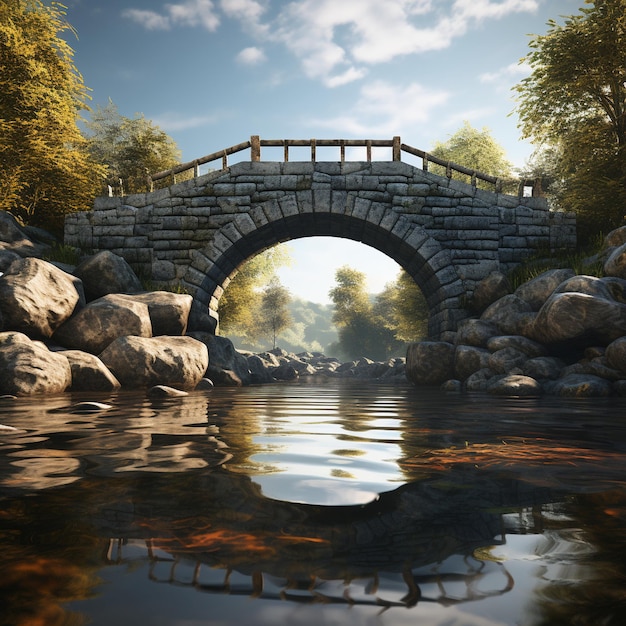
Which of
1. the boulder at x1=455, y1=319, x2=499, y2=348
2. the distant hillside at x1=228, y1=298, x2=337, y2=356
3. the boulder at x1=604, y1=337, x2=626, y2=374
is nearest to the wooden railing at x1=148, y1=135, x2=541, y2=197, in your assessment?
the boulder at x1=455, y1=319, x2=499, y2=348

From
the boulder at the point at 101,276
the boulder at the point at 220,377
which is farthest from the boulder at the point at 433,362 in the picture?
the boulder at the point at 101,276

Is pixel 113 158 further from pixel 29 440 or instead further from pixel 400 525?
pixel 400 525

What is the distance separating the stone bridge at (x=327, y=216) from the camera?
39.4 ft

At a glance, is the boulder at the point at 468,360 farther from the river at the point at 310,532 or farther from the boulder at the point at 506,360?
the river at the point at 310,532

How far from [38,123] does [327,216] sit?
7217 millimetres

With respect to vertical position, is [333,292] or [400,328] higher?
[333,292]

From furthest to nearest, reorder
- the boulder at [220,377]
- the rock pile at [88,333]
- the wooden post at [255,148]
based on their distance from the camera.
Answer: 1. the wooden post at [255,148]
2. the boulder at [220,377]
3. the rock pile at [88,333]

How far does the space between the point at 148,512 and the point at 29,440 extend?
5.49 ft

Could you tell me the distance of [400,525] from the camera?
4.45 feet

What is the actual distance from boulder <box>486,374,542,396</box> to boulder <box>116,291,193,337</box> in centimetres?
561

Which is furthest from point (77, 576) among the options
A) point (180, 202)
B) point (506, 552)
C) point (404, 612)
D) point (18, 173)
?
point (18, 173)

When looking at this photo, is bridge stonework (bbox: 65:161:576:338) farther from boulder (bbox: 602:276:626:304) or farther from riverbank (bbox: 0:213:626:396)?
boulder (bbox: 602:276:626:304)

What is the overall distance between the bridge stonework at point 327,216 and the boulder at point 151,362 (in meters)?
3.73

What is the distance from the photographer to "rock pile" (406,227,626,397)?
288 inches
